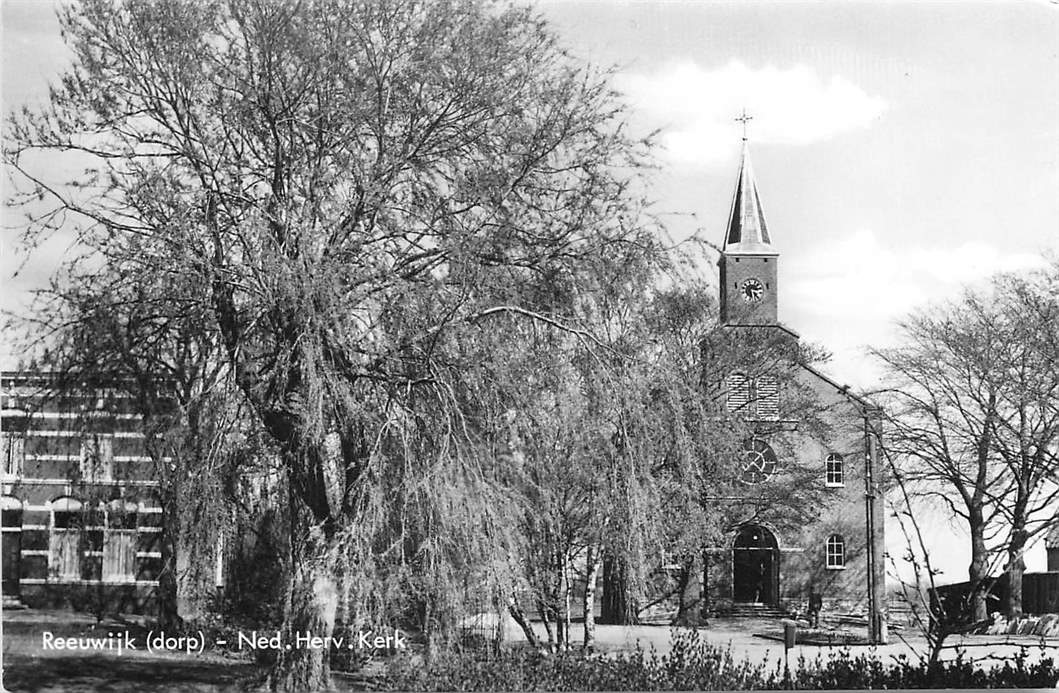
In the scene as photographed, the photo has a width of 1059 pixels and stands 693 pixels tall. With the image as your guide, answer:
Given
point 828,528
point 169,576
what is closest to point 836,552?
point 828,528

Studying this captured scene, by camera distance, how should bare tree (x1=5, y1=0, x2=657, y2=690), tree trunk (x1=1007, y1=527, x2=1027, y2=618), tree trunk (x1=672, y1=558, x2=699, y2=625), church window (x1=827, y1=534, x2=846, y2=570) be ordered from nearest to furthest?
bare tree (x1=5, y1=0, x2=657, y2=690)
tree trunk (x1=1007, y1=527, x2=1027, y2=618)
tree trunk (x1=672, y1=558, x2=699, y2=625)
church window (x1=827, y1=534, x2=846, y2=570)

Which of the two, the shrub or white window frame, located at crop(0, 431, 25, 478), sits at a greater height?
white window frame, located at crop(0, 431, 25, 478)

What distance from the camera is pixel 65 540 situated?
8.64 meters

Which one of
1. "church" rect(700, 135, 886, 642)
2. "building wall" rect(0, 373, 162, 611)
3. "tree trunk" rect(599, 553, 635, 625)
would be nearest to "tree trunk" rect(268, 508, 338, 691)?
"building wall" rect(0, 373, 162, 611)

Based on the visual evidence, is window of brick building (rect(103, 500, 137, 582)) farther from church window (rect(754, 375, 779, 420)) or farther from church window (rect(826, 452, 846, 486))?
church window (rect(826, 452, 846, 486))

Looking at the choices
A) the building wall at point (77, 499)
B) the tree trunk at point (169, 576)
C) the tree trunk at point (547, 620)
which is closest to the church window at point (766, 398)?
the tree trunk at point (547, 620)

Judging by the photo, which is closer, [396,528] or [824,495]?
[396,528]

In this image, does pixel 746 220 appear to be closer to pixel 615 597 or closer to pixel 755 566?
pixel 615 597

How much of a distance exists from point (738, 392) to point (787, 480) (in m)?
1.10

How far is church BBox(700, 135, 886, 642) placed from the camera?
33.7ft

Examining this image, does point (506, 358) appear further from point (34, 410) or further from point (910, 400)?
point (910, 400)

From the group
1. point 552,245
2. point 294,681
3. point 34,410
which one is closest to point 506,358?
point 552,245

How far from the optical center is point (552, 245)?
8633 mm

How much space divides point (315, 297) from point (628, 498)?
2.47 m
